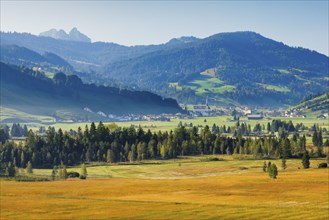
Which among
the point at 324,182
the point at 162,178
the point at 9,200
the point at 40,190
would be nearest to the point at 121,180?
the point at 162,178

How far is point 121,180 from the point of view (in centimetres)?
17038

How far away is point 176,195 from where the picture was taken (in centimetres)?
13275

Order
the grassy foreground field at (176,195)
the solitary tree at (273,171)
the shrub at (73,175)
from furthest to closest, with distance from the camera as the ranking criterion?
the shrub at (73,175) → the solitary tree at (273,171) → the grassy foreground field at (176,195)

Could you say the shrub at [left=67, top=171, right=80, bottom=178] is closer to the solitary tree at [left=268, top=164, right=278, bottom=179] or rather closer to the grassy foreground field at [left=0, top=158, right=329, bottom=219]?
the grassy foreground field at [left=0, top=158, right=329, bottom=219]

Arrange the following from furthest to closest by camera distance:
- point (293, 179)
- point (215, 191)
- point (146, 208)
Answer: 1. point (293, 179)
2. point (215, 191)
3. point (146, 208)

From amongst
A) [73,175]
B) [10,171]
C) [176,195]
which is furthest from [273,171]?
[10,171]

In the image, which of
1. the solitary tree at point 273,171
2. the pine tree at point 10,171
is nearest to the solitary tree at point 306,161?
the solitary tree at point 273,171

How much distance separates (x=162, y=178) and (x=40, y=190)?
4699 cm

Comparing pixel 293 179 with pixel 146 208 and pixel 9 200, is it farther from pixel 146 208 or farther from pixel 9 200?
pixel 9 200

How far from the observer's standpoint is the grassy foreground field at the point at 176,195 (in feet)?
334

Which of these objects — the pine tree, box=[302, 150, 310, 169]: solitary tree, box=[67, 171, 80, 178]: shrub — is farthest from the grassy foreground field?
the pine tree

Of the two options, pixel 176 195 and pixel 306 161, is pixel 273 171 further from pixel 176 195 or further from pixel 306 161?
pixel 306 161

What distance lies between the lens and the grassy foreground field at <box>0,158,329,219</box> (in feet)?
334

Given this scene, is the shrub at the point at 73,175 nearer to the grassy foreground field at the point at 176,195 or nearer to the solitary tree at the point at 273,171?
the grassy foreground field at the point at 176,195
